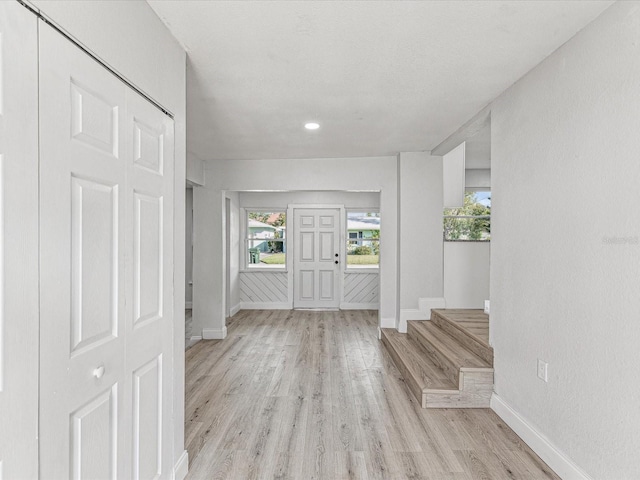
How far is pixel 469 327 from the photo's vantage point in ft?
13.0

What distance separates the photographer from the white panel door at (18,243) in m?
1.02

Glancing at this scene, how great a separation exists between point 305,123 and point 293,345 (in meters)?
2.80

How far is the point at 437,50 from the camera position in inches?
92.0

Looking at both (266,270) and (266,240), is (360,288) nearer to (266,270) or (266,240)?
(266,270)

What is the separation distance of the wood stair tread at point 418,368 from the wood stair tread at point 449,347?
6.6 inches

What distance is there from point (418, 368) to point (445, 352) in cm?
29

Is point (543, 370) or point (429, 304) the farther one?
point (429, 304)

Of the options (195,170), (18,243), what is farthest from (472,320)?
(18,243)

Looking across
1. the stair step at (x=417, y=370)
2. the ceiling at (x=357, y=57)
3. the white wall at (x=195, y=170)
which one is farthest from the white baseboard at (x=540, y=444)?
the white wall at (x=195, y=170)

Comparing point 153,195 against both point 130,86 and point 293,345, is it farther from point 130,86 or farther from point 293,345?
point 293,345

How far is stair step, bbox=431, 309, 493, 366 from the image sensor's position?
3.42 metres

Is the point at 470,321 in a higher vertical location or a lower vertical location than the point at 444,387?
higher

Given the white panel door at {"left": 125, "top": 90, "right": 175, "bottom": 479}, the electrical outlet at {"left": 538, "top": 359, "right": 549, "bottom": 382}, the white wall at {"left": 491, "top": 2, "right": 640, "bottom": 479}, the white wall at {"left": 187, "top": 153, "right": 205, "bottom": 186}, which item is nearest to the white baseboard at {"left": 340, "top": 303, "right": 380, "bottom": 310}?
the white wall at {"left": 187, "top": 153, "right": 205, "bottom": 186}

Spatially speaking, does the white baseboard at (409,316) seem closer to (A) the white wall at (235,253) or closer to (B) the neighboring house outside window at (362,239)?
(B) the neighboring house outside window at (362,239)
